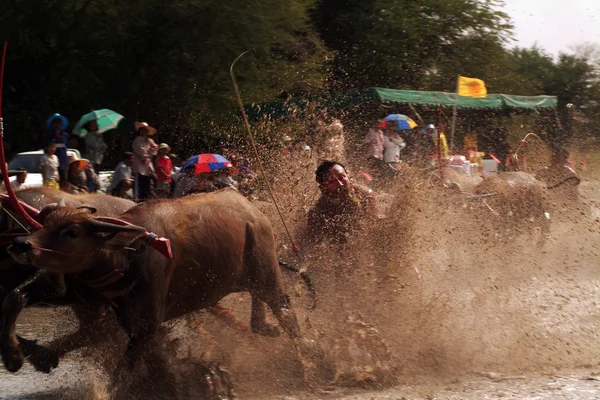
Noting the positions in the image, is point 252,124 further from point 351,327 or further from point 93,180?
point 351,327

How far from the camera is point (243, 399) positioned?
6477mm

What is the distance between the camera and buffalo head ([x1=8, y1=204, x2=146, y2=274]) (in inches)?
218

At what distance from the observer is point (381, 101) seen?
1838 centimetres

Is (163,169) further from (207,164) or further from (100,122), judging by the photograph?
(100,122)

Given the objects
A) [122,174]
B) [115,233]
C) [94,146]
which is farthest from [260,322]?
[94,146]

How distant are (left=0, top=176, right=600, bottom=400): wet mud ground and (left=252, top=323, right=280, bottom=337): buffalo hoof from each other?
129 mm

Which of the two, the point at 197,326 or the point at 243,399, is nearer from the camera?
the point at 243,399

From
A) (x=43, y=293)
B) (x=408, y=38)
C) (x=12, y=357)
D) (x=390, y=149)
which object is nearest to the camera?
(x=12, y=357)

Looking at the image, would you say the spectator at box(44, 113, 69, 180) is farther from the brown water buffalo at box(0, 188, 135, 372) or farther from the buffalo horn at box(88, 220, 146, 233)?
the buffalo horn at box(88, 220, 146, 233)

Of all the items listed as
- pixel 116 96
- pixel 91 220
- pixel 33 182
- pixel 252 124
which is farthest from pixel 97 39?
pixel 91 220

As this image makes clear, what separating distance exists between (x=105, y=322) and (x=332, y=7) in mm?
27370

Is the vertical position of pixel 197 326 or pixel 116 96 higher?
pixel 197 326

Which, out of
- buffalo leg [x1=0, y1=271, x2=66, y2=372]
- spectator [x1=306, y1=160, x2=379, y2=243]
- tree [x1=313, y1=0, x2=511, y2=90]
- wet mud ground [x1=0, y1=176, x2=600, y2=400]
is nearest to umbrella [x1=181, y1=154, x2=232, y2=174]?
→ wet mud ground [x1=0, y1=176, x2=600, y2=400]

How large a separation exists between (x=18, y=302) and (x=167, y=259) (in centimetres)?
99
